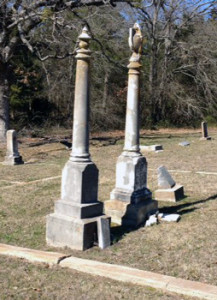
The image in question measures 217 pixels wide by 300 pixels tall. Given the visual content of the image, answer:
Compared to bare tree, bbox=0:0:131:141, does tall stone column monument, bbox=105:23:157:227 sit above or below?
below

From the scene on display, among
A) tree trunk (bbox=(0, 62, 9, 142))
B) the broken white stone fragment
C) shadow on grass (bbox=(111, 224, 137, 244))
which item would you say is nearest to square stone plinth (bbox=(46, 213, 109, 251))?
shadow on grass (bbox=(111, 224, 137, 244))

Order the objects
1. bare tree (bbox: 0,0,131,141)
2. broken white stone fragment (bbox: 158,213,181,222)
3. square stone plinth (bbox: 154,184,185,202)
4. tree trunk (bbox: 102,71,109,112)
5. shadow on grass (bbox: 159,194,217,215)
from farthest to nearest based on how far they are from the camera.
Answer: tree trunk (bbox: 102,71,109,112)
bare tree (bbox: 0,0,131,141)
square stone plinth (bbox: 154,184,185,202)
shadow on grass (bbox: 159,194,217,215)
broken white stone fragment (bbox: 158,213,181,222)

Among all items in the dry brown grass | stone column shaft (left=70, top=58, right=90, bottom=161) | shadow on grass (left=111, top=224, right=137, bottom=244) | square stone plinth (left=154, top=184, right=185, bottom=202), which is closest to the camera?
the dry brown grass

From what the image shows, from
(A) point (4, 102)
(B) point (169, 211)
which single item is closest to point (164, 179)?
(B) point (169, 211)

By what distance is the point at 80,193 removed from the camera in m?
5.48

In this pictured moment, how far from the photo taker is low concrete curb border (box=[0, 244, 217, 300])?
398 cm

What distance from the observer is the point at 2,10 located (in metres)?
17.0

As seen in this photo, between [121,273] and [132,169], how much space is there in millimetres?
2525

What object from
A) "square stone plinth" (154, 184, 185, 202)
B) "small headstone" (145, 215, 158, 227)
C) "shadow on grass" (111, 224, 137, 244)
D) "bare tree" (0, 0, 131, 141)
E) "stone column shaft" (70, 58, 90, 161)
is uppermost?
"bare tree" (0, 0, 131, 141)

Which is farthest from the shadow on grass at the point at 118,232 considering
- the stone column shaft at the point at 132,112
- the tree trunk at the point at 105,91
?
the tree trunk at the point at 105,91

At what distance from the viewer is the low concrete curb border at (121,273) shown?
398cm

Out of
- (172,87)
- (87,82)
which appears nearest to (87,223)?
(87,82)

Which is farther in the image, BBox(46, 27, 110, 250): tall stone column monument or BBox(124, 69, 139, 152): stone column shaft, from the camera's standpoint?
BBox(124, 69, 139, 152): stone column shaft

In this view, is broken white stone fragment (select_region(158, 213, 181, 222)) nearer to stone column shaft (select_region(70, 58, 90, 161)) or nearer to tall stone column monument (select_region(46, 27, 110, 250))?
tall stone column monument (select_region(46, 27, 110, 250))
